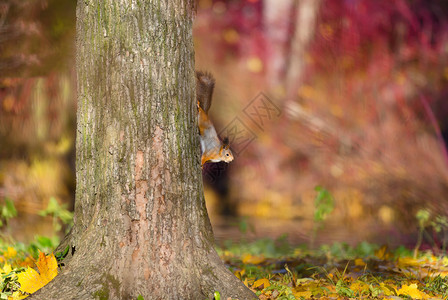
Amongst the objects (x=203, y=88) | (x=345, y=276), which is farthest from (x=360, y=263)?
(x=203, y=88)

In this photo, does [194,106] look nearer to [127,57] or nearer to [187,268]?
[127,57]

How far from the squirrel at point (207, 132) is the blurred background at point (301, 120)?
4.47 feet

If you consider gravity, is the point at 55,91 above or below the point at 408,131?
above

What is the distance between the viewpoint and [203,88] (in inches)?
137

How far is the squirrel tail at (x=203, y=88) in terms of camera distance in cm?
347

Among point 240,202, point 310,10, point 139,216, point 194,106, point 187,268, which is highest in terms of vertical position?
point 310,10

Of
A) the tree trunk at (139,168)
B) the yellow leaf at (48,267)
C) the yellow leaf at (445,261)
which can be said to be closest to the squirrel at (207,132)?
the tree trunk at (139,168)

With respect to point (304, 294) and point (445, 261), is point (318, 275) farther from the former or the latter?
point (445, 261)

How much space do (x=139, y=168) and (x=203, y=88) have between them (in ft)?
2.96

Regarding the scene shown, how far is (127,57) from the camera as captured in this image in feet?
9.18

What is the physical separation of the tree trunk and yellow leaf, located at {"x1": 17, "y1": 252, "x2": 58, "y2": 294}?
11 centimetres

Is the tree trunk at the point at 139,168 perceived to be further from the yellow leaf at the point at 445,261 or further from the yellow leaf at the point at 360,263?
the yellow leaf at the point at 445,261

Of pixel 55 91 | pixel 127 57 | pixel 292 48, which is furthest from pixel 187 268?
pixel 292 48

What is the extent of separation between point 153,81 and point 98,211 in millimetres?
717
